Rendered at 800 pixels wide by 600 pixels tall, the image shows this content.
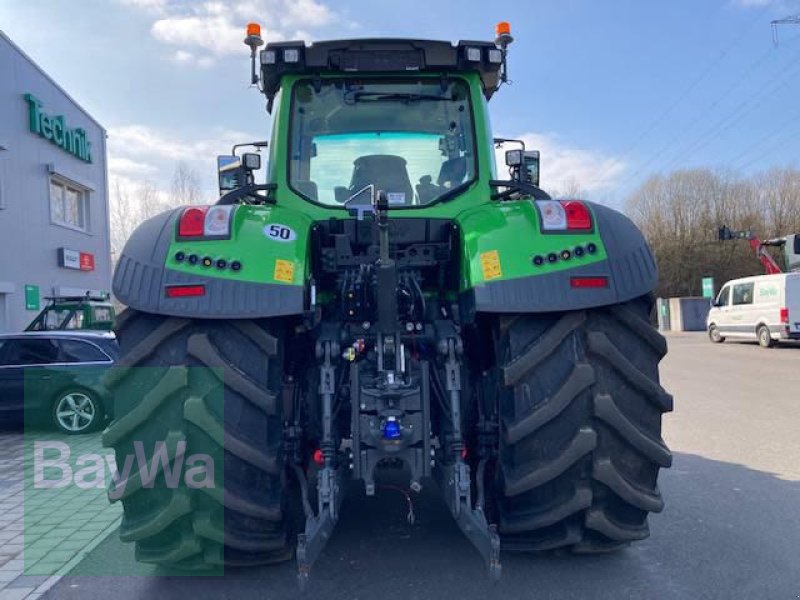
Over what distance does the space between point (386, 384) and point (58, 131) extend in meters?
18.6

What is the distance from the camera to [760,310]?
1962cm

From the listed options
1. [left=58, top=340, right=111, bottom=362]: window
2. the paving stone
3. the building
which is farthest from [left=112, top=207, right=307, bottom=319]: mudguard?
the building

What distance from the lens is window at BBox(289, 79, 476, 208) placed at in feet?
13.4

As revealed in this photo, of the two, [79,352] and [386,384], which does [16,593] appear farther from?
[79,352]

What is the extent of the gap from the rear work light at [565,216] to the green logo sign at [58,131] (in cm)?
1744

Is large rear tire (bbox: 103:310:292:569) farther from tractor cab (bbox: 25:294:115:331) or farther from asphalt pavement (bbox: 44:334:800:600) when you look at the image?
tractor cab (bbox: 25:294:115:331)

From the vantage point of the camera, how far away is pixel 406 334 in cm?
346

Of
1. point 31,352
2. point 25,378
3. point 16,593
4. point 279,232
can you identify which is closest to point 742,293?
point 31,352

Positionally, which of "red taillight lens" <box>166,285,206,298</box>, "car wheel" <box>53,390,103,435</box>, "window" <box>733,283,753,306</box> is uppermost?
"red taillight lens" <box>166,285,206,298</box>

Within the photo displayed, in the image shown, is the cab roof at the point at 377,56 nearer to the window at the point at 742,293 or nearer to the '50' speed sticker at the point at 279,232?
the '50' speed sticker at the point at 279,232

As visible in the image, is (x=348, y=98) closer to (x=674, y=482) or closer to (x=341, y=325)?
(x=341, y=325)

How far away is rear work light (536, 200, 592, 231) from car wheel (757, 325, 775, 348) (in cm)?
1867

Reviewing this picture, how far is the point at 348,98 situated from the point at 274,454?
2.23 meters

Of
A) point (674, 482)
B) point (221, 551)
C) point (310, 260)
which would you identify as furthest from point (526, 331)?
point (674, 482)
